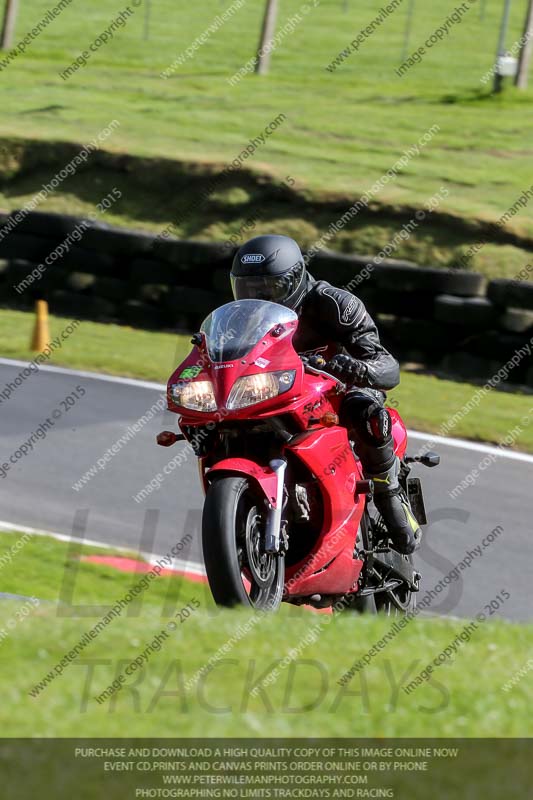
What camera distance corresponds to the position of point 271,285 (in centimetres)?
539

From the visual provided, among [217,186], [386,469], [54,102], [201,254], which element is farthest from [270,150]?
[386,469]

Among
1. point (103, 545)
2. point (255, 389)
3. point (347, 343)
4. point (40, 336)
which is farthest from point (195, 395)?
point (40, 336)

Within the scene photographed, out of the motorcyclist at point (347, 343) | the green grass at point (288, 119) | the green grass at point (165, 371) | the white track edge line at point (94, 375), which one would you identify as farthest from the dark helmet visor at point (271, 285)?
the green grass at point (288, 119)

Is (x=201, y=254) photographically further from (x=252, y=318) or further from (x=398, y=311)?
(x=252, y=318)

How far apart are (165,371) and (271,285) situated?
721 centimetres

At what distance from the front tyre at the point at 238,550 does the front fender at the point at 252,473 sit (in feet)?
0.11

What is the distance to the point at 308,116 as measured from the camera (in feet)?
80.1

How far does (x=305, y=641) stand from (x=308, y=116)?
2118cm

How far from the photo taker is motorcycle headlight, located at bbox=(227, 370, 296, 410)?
16.2 ft

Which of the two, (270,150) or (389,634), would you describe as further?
(270,150)

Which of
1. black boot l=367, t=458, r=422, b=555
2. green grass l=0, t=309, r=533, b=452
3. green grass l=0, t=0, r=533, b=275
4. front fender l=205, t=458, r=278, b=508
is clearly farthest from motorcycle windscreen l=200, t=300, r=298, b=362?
green grass l=0, t=0, r=533, b=275

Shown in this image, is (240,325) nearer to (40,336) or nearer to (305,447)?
(305,447)

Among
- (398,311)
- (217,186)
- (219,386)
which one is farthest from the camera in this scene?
(217,186)
